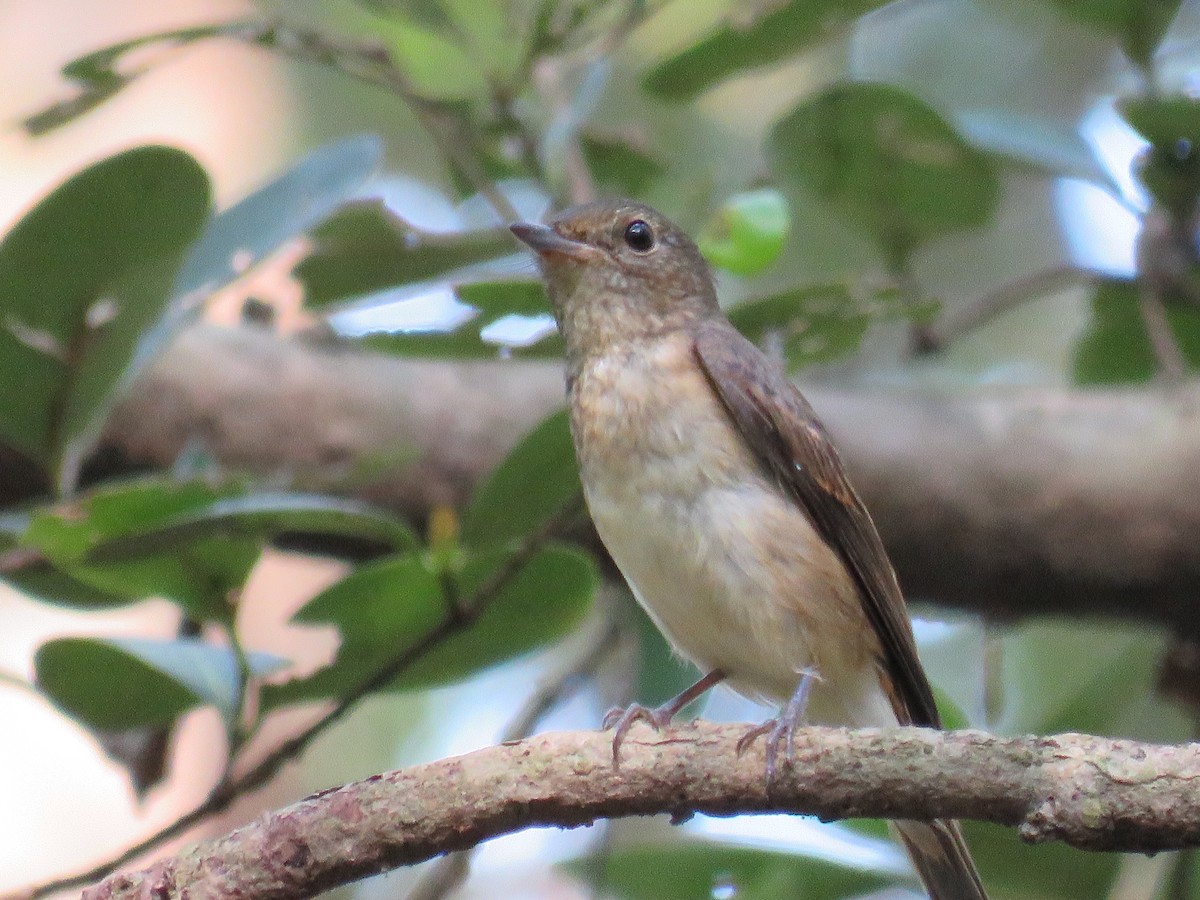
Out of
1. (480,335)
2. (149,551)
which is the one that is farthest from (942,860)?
(149,551)

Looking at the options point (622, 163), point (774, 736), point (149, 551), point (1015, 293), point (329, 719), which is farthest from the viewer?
point (622, 163)

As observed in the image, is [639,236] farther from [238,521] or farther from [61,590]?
[61,590]

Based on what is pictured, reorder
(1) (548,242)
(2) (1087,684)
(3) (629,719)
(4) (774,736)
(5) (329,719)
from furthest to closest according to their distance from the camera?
1. (2) (1087,684)
2. (1) (548,242)
3. (5) (329,719)
4. (3) (629,719)
5. (4) (774,736)

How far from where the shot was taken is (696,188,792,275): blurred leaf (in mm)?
3361

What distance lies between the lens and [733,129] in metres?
7.18

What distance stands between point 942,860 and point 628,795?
1256 millimetres

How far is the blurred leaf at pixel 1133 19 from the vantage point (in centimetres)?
420

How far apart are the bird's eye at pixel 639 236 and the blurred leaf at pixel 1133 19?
1429 mm

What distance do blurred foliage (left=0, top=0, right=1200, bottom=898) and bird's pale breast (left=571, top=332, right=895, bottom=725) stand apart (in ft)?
0.49

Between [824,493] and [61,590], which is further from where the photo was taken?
[824,493]

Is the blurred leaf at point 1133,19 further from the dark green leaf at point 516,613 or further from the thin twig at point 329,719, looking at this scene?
the dark green leaf at point 516,613

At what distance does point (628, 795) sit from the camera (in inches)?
89.4

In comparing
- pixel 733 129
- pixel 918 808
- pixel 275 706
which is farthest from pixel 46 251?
pixel 733 129

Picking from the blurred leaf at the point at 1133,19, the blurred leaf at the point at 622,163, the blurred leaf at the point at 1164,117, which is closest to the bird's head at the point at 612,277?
the blurred leaf at the point at 622,163
